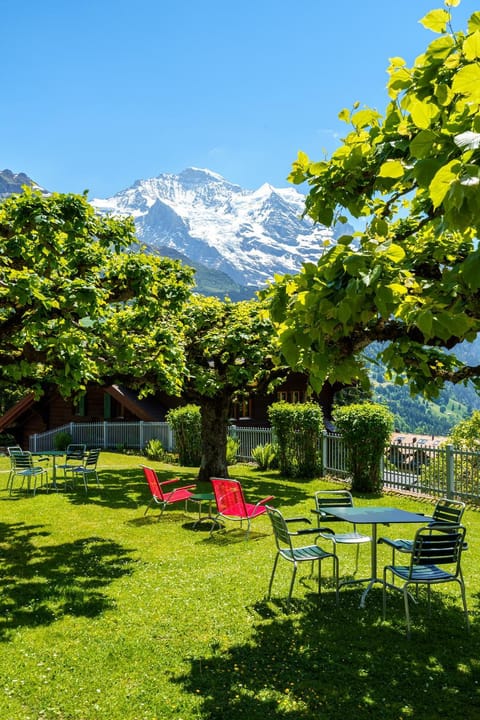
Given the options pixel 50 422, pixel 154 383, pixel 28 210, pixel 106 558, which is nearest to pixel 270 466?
pixel 154 383

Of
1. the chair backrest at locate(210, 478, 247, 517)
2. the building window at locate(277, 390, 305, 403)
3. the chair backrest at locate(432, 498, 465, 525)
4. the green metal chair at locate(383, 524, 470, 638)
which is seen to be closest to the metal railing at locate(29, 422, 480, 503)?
the chair backrest at locate(432, 498, 465, 525)

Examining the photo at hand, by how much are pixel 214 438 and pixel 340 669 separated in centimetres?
1207

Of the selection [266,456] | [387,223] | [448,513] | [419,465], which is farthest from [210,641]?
[266,456]

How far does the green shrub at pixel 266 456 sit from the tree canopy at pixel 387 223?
15.0 meters

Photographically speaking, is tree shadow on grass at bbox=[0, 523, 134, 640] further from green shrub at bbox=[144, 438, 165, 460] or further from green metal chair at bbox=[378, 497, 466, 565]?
green shrub at bbox=[144, 438, 165, 460]

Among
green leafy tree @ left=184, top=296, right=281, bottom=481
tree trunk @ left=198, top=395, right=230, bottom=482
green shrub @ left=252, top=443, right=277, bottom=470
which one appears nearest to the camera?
green leafy tree @ left=184, top=296, right=281, bottom=481

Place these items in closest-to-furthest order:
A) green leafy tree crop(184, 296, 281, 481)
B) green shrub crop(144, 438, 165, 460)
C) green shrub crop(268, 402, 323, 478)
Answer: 1. green leafy tree crop(184, 296, 281, 481)
2. green shrub crop(268, 402, 323, 478)
3. green shrub crop(144, 438, 165, 460)

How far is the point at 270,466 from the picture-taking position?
20.3 metres

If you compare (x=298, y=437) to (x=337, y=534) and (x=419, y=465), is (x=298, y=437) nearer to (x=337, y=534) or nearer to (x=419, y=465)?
(x=419, y=465)

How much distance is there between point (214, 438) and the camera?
16.8 metres

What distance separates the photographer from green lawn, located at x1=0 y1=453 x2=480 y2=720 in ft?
14.2

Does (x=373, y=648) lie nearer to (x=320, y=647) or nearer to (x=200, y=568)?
(x=320, y=647)

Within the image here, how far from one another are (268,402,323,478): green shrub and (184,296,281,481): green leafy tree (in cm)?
202

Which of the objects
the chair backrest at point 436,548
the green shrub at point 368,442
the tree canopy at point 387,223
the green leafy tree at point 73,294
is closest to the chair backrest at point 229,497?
the green leafy tree at point 73,294
